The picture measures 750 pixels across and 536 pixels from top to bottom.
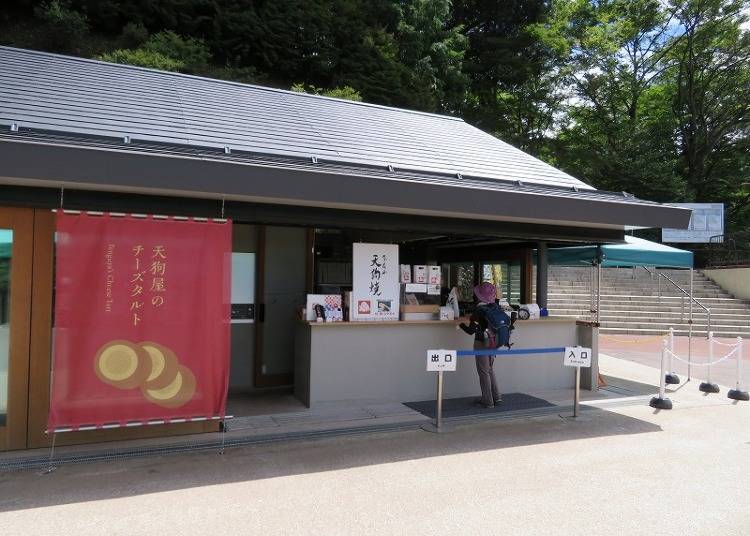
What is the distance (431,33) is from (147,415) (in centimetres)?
2334

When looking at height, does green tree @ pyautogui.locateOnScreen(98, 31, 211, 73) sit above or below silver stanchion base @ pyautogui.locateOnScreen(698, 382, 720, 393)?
above

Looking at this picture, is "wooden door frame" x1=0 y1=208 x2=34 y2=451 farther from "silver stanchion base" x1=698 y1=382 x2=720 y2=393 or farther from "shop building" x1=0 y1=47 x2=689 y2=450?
"silver stanchion base" x1=698 y1=382 x2=720 y2=393

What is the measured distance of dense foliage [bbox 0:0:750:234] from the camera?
75.0 feet

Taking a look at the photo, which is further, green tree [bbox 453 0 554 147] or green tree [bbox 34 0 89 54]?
green tree [bbox 453 0 554 147]

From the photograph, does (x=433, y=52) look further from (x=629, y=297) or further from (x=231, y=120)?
(x=231, y=120)

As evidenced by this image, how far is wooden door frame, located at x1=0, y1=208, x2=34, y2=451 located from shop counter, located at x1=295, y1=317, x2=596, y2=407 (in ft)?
10.3

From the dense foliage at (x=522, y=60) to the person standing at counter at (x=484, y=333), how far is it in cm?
1456

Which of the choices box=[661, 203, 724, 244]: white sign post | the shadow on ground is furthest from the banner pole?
box=[661, 203, 724, 244]: white sign post

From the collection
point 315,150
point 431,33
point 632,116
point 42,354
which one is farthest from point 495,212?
point 632,116

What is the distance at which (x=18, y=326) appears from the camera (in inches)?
205

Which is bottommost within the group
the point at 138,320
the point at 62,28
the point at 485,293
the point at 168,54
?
the point at 138,320

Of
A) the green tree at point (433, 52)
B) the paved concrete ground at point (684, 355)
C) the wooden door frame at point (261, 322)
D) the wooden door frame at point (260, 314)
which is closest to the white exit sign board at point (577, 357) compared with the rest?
the paved concrete ground at point (684, 355)

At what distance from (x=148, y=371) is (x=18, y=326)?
138cm

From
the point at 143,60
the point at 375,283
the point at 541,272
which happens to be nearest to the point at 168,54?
the point at 143,60
